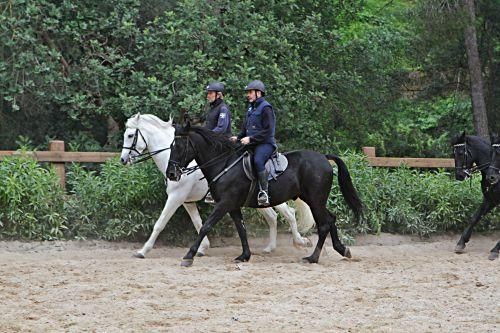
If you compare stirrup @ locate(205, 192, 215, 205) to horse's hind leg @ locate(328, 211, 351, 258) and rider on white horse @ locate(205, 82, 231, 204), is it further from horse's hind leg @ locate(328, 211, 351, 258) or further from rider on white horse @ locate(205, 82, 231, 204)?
horse's hind leg @ locate(328, 211, 351, 258)

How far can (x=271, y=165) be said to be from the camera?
11484mm

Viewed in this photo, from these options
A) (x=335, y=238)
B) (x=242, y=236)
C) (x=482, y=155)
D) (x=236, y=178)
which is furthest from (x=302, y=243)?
(x=482, y=155)

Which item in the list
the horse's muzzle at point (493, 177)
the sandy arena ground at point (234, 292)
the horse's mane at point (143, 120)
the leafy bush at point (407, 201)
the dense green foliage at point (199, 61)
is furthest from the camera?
the dense green foliage at point (199, 61)

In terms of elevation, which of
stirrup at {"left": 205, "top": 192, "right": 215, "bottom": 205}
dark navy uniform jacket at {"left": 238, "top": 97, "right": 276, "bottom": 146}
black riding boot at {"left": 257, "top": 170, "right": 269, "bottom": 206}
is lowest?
stirrup at {"left": 205, "top": 192, "right": 215, "bottom": 205}

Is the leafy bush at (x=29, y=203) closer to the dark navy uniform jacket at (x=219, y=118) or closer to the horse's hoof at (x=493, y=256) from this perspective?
the dark navy uniform jacket at (x=219, y=118)

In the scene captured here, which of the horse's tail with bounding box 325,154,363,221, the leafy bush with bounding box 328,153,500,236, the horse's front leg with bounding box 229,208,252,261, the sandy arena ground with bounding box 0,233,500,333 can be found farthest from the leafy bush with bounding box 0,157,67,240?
the leafy bush with bounding box 328,153,500,236

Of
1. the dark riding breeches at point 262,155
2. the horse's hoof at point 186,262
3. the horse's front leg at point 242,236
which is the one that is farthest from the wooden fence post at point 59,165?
the dark riding breeches at point 262,155

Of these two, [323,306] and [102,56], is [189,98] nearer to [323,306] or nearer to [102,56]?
[102,56]

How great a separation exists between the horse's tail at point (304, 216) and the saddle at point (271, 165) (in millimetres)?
1188

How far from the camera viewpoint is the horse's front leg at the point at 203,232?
35.6ft

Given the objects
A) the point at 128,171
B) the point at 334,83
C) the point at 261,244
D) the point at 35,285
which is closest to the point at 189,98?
the point at 128,171

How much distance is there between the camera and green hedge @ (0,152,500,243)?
40.6ft

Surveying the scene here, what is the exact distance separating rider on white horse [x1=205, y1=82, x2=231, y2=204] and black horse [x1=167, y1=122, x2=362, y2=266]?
1.50ft

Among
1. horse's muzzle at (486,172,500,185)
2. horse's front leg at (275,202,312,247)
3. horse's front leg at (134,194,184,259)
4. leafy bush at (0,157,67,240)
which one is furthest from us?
horse's muzzle at (486,172,500,185)
